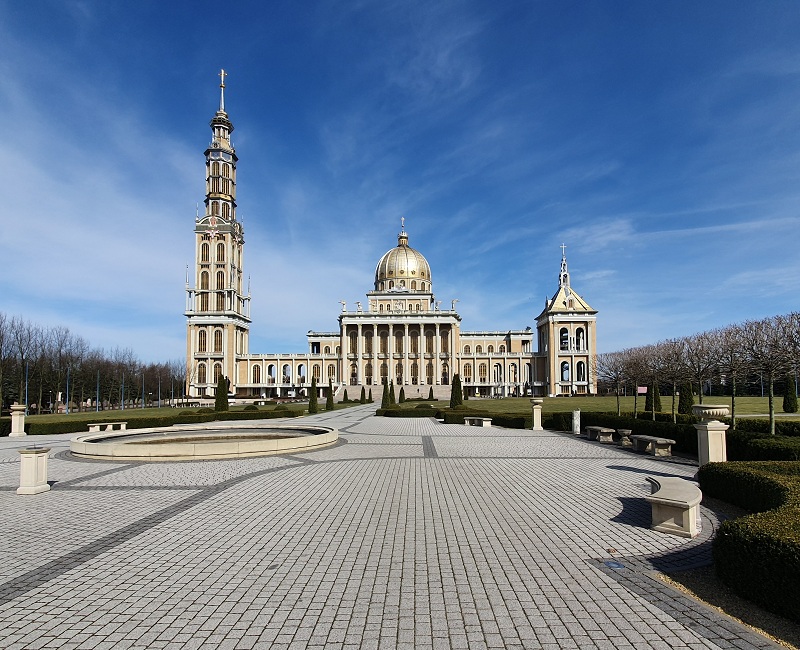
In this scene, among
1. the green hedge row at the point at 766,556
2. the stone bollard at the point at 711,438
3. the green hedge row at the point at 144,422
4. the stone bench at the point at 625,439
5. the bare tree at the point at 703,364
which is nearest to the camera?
the green hedge row at the point at 766,556

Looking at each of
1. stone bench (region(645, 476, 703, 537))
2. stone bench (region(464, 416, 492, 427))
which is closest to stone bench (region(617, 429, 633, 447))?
stone bench (region(464, 416, 492, 427))

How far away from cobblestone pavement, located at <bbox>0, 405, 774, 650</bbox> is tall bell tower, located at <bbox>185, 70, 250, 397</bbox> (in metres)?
79.2

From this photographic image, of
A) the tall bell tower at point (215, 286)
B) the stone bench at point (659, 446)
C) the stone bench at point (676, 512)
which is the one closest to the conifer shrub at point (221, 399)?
the stone bench at point (659, 446)

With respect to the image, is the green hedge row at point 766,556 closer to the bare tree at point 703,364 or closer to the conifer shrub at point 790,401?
the bare tree at point 703,364

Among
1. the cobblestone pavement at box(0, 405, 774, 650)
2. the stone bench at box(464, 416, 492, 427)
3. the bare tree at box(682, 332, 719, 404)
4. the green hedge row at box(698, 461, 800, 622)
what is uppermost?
the bare tree at box(682, 332, 719, 404)

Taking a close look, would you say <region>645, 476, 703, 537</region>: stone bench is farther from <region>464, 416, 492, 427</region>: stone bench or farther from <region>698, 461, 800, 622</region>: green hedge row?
<region>464, 416, 492, 427</region>: stone bench

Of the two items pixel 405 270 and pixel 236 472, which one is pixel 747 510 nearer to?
pixel 236 472

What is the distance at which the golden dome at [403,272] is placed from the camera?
323 feet

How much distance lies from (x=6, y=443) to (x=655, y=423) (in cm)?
2739

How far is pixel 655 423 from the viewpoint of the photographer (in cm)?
1959

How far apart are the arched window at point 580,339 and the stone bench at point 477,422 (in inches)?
2579

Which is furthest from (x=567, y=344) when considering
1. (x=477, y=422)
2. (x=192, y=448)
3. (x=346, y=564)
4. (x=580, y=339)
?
(x=346, y=564)

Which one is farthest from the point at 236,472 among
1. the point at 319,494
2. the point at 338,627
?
the point at 338,627

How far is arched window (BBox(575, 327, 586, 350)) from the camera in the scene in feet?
302
